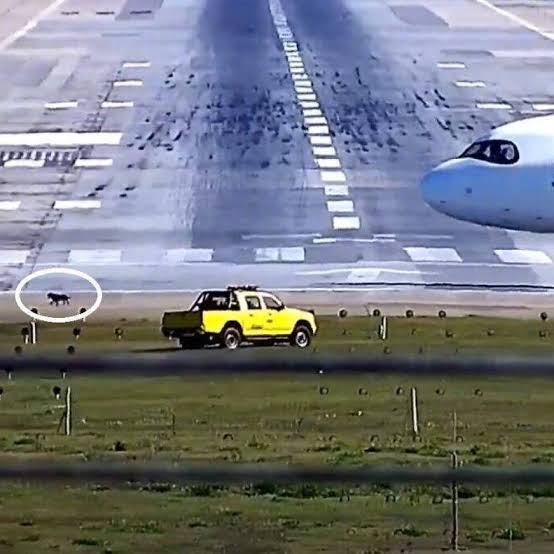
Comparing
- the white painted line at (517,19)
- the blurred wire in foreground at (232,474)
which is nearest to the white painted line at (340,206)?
the white painted line at (517,19)

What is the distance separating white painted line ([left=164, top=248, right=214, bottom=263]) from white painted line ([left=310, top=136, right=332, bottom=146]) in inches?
Result: 469

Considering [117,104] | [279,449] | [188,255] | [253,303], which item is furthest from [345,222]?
[279,449]

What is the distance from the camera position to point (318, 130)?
53156mm

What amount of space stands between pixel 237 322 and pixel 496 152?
28.5 ft

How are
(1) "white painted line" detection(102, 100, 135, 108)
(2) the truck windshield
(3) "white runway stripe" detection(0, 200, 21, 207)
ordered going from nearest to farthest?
(2) the truck windshield
(3) "white runway stripe" detection(0, 200, 21, 207)
(1) "white painted line" detection(102, 100, 135, 108)

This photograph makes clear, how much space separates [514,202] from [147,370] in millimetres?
29824

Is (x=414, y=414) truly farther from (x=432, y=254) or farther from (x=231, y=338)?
(x=432, y=254)

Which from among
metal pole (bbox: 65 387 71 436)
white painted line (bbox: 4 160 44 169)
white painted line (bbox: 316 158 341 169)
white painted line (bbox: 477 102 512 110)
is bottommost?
white painted line (bbox: 477 102 512 110)

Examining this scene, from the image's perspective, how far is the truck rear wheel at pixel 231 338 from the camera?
28344mm

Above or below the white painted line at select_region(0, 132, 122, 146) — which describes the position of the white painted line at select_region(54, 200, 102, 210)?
above

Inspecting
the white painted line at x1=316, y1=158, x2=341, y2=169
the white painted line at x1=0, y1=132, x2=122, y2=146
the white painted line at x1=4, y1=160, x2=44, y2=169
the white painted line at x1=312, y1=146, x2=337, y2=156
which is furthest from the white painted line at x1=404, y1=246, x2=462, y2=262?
the white painted line at x1=0, y1=132, x2=122, y2=146

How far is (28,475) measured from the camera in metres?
6.54

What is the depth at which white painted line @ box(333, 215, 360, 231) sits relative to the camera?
41938mm

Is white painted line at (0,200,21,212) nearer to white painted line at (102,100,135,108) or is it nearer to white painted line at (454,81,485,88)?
white painted line at (102,100,135,108)
